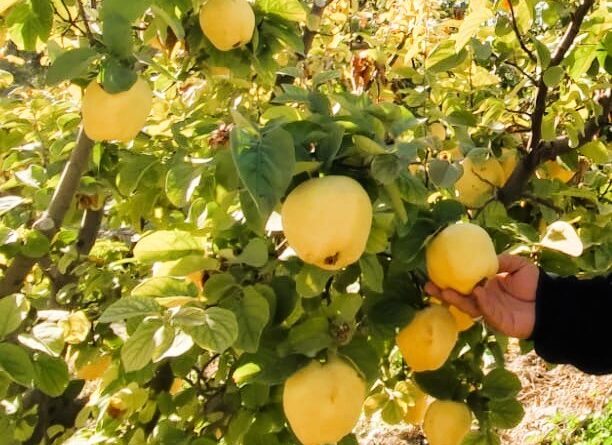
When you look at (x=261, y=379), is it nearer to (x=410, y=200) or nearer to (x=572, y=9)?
(x=410, y=200)

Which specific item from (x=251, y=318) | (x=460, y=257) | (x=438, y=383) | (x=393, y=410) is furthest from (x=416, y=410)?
(x=251, y=318)

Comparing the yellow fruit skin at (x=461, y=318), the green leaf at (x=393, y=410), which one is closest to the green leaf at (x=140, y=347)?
the yellow fruit skin at (x=461, y=318)

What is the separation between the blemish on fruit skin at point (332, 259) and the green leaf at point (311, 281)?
8 centimetres

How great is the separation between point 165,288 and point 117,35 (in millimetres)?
348

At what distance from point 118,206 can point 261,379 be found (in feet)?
2.27

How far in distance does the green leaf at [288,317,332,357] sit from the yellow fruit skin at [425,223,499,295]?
166 mm

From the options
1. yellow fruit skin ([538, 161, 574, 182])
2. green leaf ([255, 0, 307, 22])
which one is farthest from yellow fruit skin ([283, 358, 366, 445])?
yellow fruit skin ([538, 161, 574, 182])

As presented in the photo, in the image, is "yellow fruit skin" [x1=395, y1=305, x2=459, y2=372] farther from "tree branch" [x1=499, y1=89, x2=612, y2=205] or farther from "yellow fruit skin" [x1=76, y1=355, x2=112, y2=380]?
"yellow fruit skin" [x1=76, y1=355, x2=112, y2=380]

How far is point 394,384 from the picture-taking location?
1469 millimetres

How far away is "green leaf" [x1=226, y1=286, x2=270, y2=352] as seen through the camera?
0.85 meters

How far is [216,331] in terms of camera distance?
788mm

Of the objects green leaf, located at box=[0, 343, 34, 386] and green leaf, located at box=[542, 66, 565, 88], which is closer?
green leaf, located at box=[0, 343, 34, 386]

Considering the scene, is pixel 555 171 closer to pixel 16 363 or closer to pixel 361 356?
pixel 361 356

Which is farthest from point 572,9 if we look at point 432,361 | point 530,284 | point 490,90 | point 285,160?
point 285,160
